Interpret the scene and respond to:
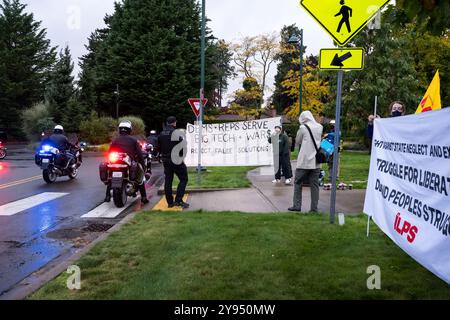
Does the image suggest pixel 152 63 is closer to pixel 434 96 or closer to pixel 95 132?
pixel 95 132

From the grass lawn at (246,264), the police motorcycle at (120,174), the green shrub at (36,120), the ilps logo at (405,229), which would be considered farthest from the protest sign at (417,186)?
the green shrub at (36,120)

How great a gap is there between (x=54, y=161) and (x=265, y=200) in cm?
714

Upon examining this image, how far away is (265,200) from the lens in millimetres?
10391

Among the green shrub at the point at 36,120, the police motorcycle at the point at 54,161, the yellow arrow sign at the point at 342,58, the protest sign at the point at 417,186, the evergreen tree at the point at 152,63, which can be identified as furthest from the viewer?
the evergreen tree at the point at 152,63

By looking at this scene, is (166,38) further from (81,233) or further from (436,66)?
(81,233)

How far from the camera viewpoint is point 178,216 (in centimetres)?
827

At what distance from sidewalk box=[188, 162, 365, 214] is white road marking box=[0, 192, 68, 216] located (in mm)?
3381

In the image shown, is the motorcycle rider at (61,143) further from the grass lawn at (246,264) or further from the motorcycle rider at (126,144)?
the grass lawn at (246,264)

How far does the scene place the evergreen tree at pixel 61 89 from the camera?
3775 centimetres

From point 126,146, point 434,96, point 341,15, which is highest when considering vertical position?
point 341,15

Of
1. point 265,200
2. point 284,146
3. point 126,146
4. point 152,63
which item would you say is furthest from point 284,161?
point 152,63

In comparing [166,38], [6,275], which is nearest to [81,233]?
[6,275]

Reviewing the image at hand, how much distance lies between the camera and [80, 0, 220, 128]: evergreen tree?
40062 mm

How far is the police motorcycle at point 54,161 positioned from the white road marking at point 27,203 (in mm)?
2084
